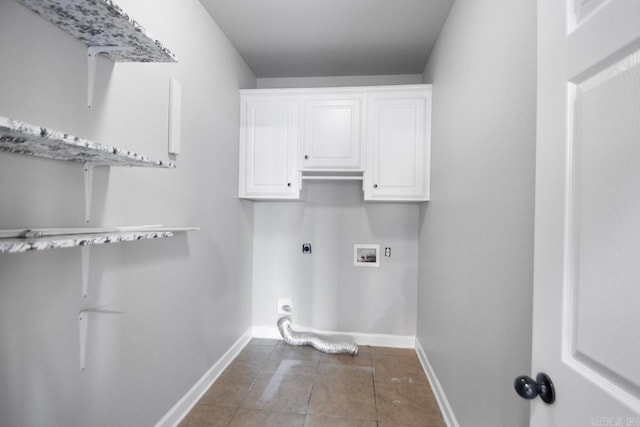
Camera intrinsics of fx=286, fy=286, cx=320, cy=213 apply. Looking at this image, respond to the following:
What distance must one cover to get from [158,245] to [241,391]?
1.22m

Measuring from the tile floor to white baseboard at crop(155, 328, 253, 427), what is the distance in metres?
0.04

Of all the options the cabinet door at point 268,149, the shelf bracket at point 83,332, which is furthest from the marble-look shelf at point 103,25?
the cabinet door at point 268,149

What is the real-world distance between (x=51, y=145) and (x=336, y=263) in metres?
2.32

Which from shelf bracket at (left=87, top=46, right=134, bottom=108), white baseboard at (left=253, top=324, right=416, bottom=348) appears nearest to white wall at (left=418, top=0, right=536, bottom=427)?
white baseboard at (left=253, top=324, right=416, bottom=348)

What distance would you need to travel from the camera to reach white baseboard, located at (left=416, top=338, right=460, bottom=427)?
1663 millimetres

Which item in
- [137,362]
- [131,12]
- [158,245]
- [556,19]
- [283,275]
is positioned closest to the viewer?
[556,19]

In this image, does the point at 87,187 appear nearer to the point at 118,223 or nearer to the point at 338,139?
the point at 118,223

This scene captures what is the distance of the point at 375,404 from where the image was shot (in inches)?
74.1

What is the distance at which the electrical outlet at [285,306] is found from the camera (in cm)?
280

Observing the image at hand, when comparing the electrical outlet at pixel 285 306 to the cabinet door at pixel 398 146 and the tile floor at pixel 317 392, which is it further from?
the cabinet door at pixel 398 146

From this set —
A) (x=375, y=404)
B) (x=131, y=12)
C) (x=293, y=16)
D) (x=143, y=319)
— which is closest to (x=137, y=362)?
(x=143, y=319)

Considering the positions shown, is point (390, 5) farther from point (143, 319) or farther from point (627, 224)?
point (143, 319)

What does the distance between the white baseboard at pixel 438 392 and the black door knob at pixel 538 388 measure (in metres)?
1.21

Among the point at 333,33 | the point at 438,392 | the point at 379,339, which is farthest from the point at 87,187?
the point at 379,339
